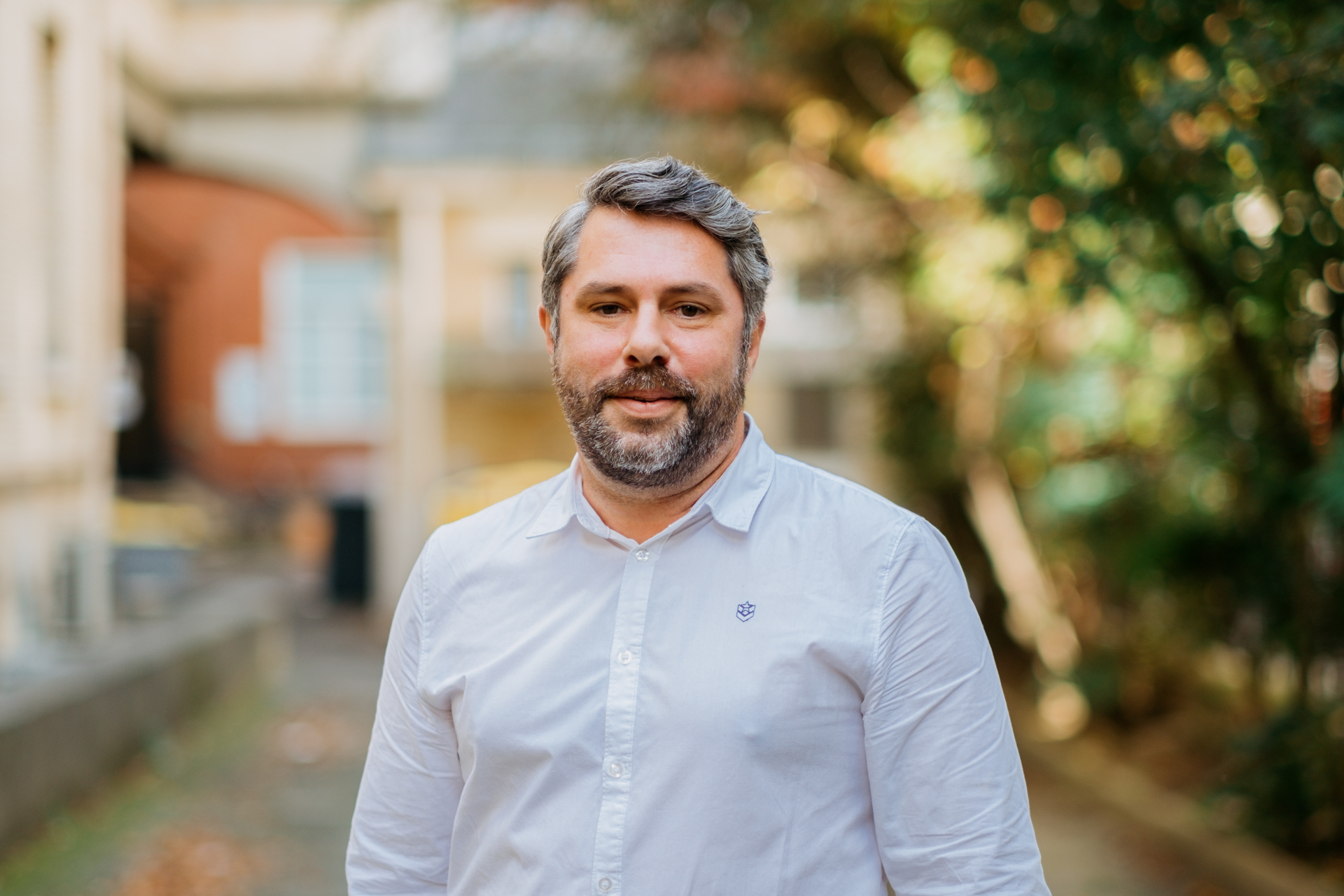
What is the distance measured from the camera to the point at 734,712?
178 cm

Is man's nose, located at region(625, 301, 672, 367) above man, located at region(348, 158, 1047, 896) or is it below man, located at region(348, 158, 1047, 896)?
above

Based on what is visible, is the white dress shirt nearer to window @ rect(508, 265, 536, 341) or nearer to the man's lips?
the man's lips

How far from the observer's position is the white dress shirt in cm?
177

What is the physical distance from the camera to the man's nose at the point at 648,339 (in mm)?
1854

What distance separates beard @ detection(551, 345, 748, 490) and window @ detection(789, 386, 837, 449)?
43.0ft

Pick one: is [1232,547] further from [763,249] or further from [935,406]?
[763,249]

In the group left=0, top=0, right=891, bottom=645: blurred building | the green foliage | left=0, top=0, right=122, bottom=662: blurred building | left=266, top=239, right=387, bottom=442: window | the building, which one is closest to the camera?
the green foliage

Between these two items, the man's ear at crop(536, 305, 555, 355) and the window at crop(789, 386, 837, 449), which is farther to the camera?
the window at crop(789, 386, 837, 449)

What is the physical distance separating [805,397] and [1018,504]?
232 inches

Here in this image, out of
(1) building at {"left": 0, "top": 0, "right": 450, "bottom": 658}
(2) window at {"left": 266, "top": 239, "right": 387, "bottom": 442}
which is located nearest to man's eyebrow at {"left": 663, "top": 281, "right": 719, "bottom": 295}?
(1) building at {"left": 0, "top": 0, "right": 450, "bottom": 658}

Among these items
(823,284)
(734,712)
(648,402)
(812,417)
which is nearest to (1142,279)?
(823,284)

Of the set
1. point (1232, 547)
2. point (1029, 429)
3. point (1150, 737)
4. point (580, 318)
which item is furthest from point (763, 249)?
point (1150, 737)

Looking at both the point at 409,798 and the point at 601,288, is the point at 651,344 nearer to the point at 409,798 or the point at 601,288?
the point at 601,288

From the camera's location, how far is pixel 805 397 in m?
15.1
